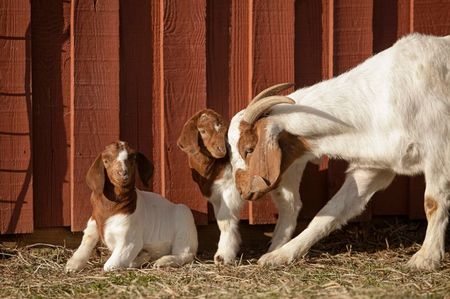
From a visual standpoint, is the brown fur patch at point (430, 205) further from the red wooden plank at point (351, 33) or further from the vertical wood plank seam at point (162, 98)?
the vertical wood plank seam at point (162, 98)

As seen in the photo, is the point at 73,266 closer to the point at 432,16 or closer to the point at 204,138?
the point at 204,138

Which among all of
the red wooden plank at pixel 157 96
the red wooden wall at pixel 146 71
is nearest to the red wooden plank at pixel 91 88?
the red wooden wall at pixel 146 71

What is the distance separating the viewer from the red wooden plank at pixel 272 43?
7.58 metres

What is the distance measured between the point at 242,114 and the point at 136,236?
1.26 meters

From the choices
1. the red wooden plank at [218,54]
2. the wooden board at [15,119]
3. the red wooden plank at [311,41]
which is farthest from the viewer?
the red wooden plank at [311,41]

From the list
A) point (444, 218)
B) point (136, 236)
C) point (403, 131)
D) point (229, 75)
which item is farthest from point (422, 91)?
point (136, 236)

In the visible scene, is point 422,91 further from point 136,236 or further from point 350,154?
point 136,236

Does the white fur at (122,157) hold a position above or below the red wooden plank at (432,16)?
below

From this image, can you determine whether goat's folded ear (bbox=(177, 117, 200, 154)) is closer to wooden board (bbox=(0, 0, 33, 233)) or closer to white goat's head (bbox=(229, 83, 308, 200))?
white goat's head (bbox=(229, 83, 308, 200))

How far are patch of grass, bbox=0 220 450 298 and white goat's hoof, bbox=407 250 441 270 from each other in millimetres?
68

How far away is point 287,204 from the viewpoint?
7.41 m

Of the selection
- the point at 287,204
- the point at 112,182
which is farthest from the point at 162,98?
the point at 287,204

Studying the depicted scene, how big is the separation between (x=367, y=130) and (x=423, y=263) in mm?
1065

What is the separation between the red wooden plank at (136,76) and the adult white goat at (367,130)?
2.52ft
